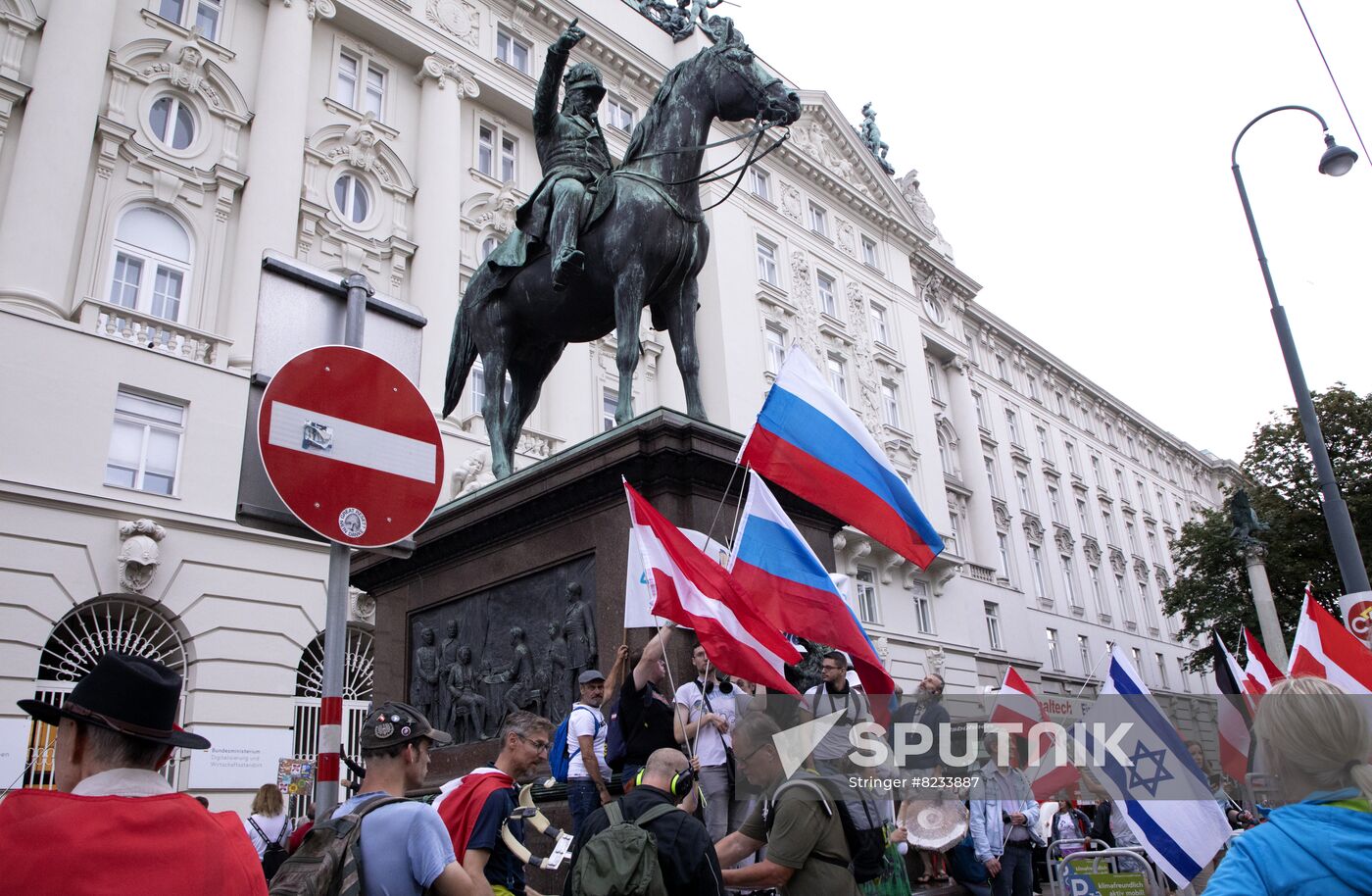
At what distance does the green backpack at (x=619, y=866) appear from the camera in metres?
3.19

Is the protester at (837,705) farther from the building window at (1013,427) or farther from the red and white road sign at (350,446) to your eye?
the building window at (1013,427)

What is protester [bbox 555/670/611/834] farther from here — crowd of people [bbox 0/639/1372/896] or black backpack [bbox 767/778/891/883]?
black backpack [bbox 767/778/891/883]

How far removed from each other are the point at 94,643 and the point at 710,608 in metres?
15.4

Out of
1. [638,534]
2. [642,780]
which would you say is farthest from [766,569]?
[642,780]

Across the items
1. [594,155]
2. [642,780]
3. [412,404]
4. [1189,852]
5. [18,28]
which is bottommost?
[1189,852]

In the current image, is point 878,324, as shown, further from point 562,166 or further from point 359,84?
point 562,166

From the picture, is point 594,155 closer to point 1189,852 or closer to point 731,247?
point 1189,852

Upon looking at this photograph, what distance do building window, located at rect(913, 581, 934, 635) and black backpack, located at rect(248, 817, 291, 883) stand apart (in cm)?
2607

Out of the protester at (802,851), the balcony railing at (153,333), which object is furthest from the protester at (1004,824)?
the balcony railing at (153,333)

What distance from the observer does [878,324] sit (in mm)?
38156

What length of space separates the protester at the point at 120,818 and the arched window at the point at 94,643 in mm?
15175

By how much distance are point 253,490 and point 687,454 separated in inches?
133

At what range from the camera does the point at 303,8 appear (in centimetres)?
2267

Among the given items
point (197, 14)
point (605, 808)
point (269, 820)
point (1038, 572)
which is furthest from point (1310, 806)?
point (1038, 572)
